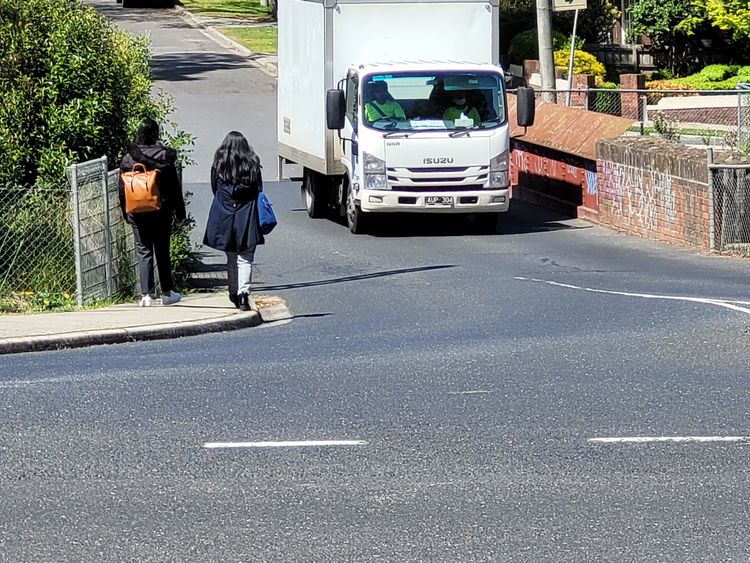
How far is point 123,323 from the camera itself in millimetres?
13102

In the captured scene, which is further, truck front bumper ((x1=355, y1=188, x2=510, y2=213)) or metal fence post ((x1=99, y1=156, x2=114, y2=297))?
truck front bumper ((x1=355, y1=188, x2=510, y2=213))

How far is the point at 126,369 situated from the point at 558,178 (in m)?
15.8

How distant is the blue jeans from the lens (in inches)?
550

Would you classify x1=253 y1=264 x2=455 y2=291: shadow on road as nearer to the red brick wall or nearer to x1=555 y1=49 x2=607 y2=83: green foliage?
the red brick wall

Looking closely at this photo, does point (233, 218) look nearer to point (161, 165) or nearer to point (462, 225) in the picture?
point (161, 165)

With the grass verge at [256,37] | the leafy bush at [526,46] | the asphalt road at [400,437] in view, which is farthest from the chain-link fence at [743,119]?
the grass verge at [256,37]

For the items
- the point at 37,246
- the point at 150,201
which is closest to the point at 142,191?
the point at 150,201

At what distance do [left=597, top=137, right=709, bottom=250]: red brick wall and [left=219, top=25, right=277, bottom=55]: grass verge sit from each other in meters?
31.9

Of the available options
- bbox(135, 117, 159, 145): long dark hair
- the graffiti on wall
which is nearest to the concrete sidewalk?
bbox(135, 117, 159, 145): long dark hair

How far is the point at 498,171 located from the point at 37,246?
333 inches

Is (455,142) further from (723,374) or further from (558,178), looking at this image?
(723,374)

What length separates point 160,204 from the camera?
46.5 feet

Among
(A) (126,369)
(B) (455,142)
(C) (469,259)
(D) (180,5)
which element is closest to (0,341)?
(A) (126,369)

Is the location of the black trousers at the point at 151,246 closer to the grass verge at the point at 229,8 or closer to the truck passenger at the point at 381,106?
the truck passenger at the point at 381,106
